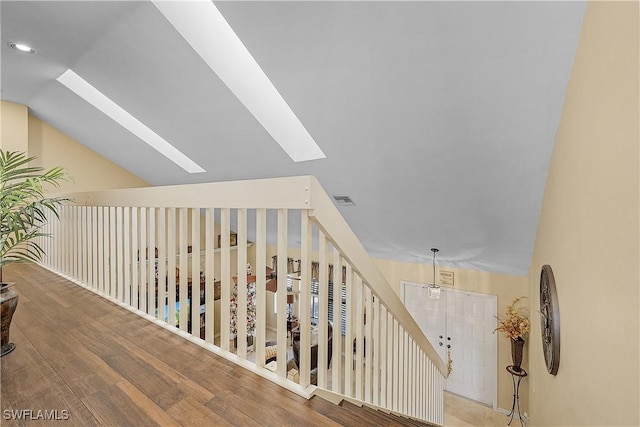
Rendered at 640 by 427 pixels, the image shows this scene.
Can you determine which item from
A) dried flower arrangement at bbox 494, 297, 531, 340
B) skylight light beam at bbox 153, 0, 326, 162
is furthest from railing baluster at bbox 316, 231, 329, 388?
dried flower arrangement at bbox 494, 297, 531, 340

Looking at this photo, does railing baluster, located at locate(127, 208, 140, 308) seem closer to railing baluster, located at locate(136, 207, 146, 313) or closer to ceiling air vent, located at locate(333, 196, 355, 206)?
railing baluster, located at locate(136, 207, 146, 313)

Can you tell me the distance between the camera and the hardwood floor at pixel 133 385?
34.8 inches

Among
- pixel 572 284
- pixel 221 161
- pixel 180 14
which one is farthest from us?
pixel 221 161

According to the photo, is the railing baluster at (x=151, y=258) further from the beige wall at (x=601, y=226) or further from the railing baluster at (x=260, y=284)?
the beige wall at (x=601, y=226)

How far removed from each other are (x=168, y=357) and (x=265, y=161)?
8.66 feet

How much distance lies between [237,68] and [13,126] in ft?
11.9

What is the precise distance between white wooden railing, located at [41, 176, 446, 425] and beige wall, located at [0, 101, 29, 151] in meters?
2.61

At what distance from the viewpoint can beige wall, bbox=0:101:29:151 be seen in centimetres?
385

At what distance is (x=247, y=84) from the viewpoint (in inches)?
109

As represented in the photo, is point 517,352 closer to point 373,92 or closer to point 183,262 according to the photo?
point 373,92

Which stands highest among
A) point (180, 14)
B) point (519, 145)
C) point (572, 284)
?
point (180, 14)

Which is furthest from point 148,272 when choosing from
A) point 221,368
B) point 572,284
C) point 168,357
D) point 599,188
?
point 572,284

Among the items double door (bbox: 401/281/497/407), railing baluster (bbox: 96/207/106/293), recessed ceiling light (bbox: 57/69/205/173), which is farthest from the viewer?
double door (bbox: 401/281/497/407)

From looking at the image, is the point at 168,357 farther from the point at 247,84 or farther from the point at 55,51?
the point at 55,51
